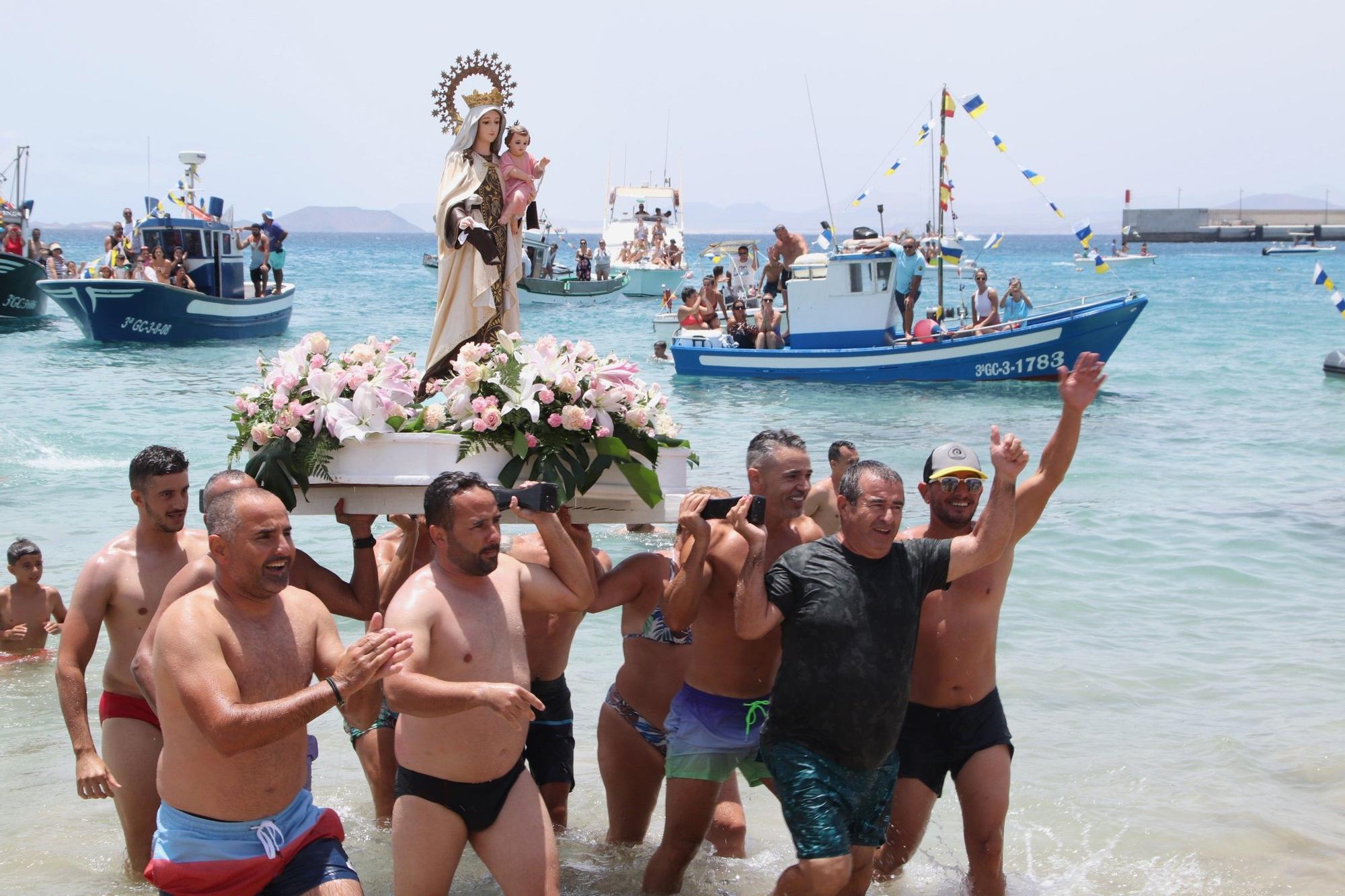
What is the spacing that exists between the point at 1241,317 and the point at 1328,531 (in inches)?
1359

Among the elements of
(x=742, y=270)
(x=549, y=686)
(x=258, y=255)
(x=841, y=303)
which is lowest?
(x=549, y=686)

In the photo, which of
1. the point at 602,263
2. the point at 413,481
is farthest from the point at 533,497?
the point at 602,263

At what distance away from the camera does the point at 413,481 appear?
5.05 meters

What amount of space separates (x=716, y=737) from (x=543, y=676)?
0.91 m

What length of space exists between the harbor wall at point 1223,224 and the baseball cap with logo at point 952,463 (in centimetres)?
12355

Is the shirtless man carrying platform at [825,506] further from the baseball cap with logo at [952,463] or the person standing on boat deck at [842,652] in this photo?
the person standing on boat deck at [842,652]

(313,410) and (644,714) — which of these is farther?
(644,714)

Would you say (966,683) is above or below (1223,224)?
below

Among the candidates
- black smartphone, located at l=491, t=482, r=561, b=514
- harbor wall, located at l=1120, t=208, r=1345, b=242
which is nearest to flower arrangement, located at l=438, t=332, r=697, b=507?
black smartphone, located at l=491, t=482, r=561, b=514

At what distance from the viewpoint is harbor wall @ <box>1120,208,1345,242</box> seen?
396ft

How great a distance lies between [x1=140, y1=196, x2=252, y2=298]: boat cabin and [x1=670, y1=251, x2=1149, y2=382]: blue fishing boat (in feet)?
38.8

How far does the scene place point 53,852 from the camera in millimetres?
6125

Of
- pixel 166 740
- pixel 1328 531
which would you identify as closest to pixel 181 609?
pixel 166 740

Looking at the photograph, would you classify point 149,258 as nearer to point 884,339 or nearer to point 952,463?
point 884,339
